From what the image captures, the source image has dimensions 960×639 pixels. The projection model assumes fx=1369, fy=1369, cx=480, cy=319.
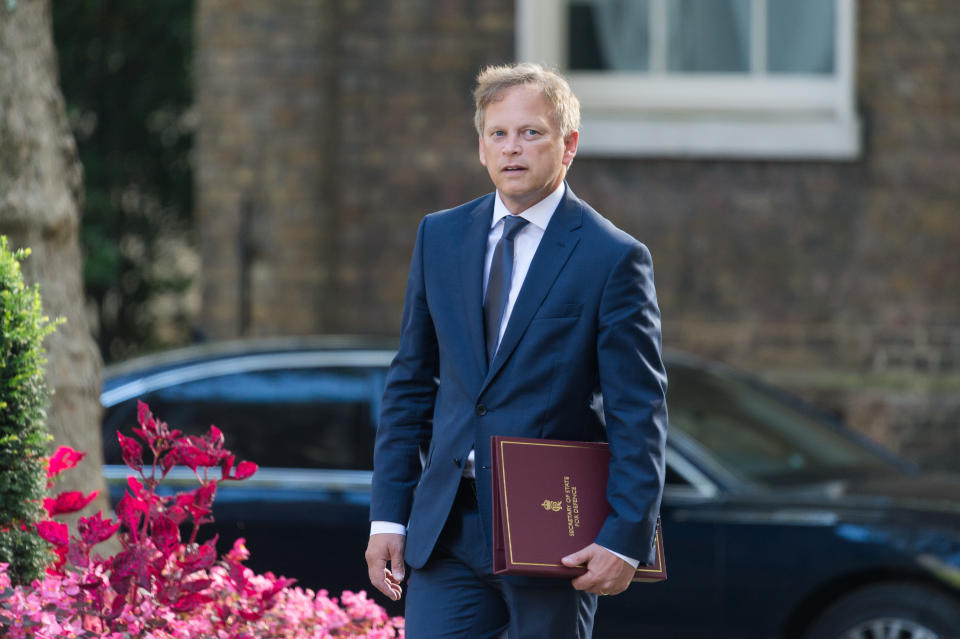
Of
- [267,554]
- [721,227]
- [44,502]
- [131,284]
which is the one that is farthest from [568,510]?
[131,284]

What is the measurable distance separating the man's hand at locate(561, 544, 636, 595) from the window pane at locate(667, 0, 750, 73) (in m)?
7.43

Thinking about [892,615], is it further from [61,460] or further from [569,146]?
[61,460]

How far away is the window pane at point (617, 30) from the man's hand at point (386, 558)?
283 inches

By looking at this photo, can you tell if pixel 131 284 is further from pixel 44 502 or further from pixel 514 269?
pixel 514 269

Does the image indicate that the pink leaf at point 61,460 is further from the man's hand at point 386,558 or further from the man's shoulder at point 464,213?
the man's shoulder at point 464,213

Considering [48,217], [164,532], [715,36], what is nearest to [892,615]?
[164,532]

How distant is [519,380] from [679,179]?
6.79 metres

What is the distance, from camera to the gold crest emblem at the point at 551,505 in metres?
2.78

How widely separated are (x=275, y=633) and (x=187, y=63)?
9174 mm

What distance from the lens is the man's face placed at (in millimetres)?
2908

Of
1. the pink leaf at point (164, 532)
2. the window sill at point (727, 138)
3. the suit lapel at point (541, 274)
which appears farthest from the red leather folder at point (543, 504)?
the window sill at point (727, 138)

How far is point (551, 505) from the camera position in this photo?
110 inches

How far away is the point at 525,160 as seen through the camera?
293 centimetres

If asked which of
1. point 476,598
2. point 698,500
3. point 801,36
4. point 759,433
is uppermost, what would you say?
point 801,36
